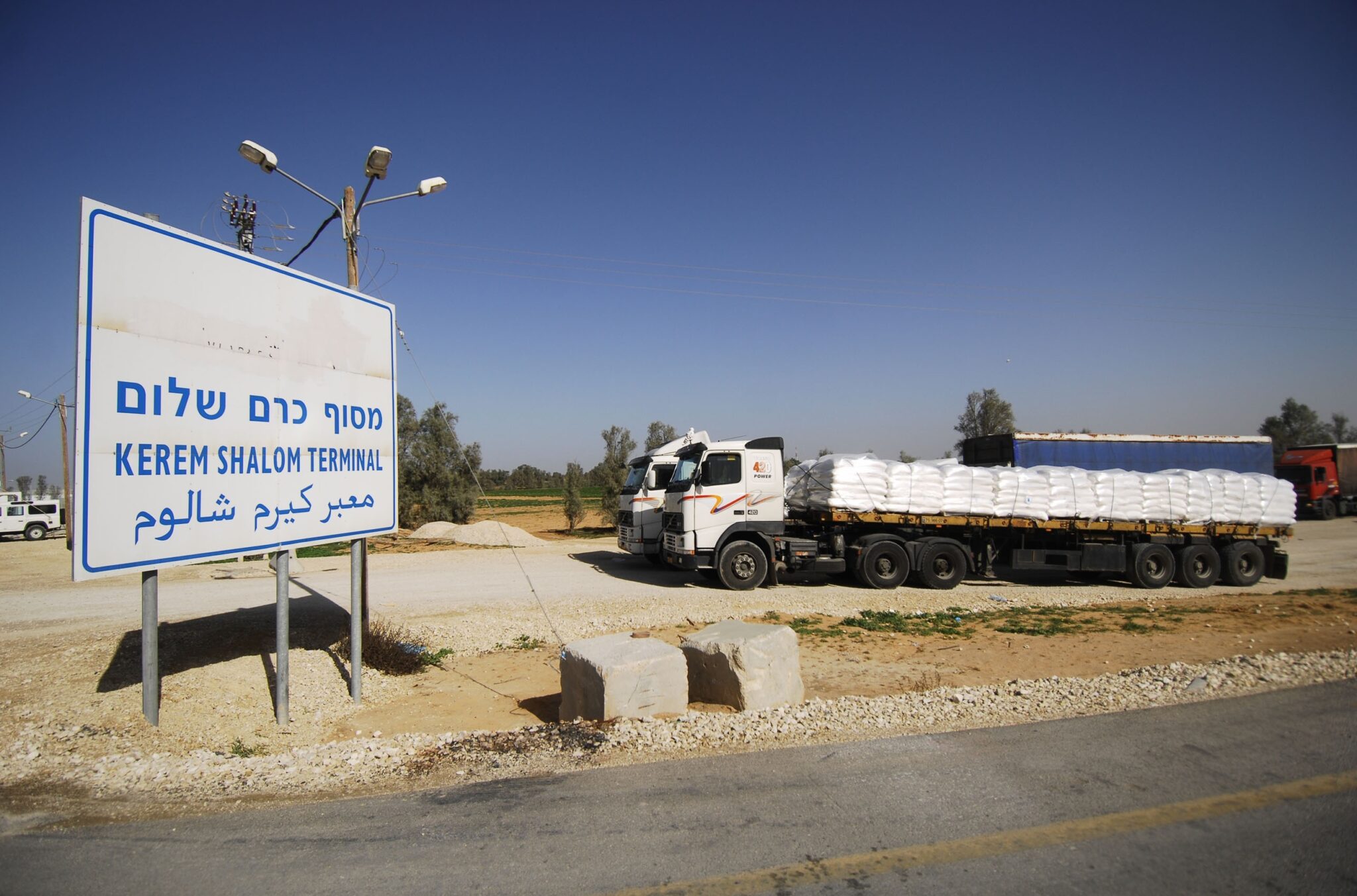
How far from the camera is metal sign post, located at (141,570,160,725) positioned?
507 centimetres

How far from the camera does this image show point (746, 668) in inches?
233

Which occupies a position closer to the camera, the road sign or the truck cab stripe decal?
the road sign

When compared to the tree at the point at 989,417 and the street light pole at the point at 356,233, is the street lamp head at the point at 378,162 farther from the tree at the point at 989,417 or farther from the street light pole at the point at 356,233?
the tree at the point at 989,417

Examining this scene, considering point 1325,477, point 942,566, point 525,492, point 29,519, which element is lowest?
point 942,566

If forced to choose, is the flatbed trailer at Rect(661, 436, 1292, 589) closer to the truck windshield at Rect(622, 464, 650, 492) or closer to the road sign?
the truck windshield at Rect(622, 464, 650, 492)

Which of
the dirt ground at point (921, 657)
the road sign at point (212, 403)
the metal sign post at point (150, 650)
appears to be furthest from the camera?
the dirt ground at point (921, 657)

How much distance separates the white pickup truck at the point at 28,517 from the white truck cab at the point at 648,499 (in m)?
31.9

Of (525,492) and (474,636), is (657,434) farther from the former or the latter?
(525,492)

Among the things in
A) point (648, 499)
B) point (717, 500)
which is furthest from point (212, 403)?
point (648, 499)

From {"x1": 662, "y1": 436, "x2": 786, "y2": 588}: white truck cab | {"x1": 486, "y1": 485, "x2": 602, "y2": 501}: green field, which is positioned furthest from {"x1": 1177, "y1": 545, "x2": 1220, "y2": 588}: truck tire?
{"x1": 486, "y1": 485, "x2": 602, "y2": 501}: green field

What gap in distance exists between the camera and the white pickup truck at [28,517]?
104ft

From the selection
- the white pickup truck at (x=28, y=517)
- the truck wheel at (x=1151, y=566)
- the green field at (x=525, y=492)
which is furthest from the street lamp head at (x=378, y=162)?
the green field at (x=525, y=492)

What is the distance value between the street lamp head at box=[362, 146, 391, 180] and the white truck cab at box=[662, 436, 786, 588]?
7805 millimetres

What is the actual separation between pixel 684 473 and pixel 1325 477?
34.6 meters
